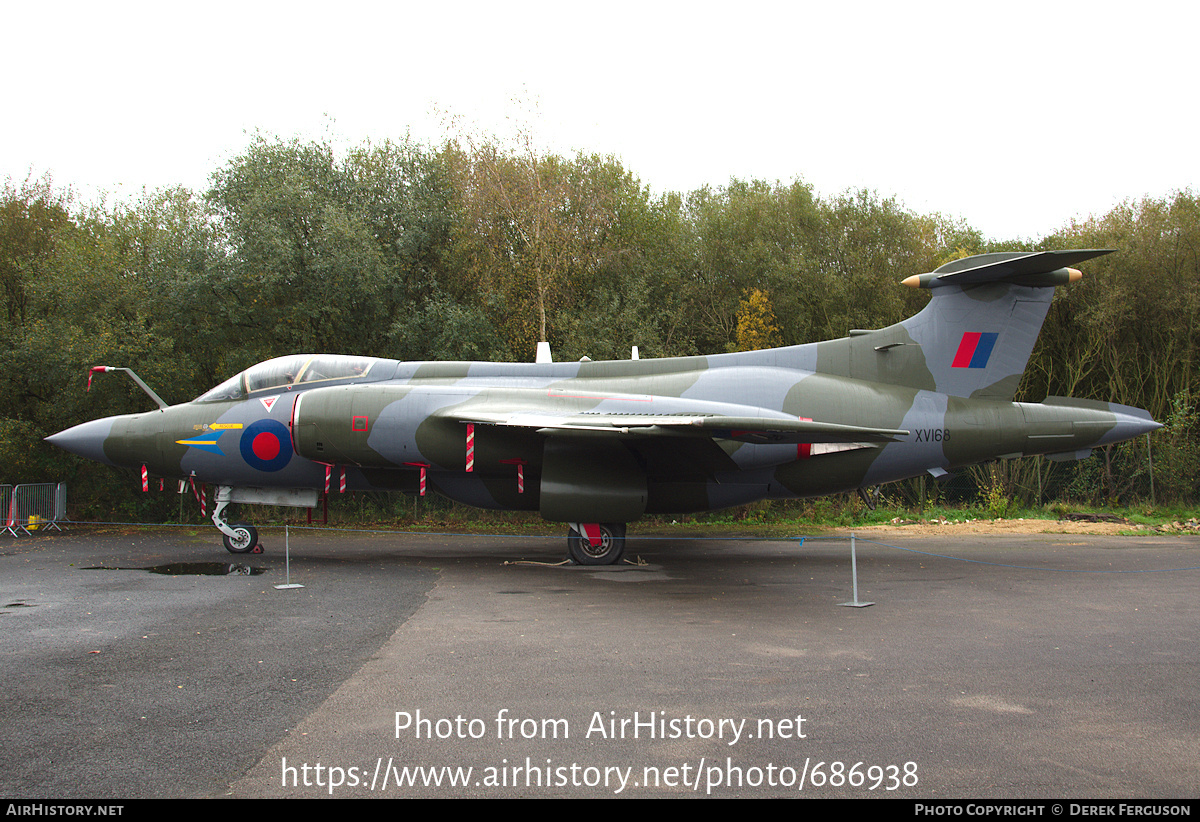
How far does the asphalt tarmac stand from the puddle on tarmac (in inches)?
10.4

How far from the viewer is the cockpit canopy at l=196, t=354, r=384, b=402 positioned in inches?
432

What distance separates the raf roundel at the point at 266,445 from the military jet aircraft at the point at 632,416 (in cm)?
2

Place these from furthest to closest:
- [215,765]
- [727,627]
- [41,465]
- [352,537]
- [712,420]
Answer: [41,465] < [352,537] < [712,420] < [727,627] < [215,765]

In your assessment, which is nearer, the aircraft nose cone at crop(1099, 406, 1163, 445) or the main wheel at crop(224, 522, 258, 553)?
the aircraft nose cone at crop(1099, 406, 1163, 445)

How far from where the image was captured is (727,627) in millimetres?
6574

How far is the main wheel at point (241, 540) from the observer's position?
36.2 feet

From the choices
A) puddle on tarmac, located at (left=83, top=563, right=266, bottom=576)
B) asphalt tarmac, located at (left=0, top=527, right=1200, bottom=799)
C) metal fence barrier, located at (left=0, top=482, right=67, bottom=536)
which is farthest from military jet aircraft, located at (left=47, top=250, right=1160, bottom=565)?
metal fence barrier, located at (left=0, top=482, right=67, bottom=536)

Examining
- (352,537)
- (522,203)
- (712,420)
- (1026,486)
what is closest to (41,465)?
(352,537)

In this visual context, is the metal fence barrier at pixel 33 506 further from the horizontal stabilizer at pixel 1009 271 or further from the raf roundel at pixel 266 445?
the horizontal stabilizer at pixel 1009 271

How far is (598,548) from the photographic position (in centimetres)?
1028

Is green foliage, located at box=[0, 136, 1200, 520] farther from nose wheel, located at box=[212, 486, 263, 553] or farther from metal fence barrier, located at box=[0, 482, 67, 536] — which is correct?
nose wheel, located at box=[212, 486, 263, 553]

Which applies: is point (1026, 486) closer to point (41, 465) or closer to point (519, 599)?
point (519, 599)

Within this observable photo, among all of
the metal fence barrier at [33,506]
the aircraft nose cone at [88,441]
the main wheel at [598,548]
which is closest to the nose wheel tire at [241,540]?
the aircraft nose cone at [88,441]
